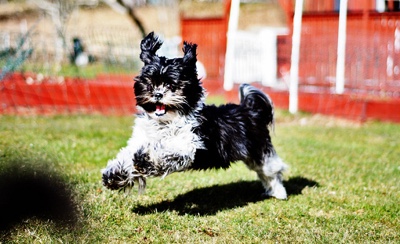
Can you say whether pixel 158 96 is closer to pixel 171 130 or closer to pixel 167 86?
pixel 167 86

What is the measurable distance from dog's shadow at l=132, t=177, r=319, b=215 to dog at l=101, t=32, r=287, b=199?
52 cm

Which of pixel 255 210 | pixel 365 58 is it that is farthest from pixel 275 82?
pixel 255 210

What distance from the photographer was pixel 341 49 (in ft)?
42.9

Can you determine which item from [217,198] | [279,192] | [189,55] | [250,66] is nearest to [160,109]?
[189,55]

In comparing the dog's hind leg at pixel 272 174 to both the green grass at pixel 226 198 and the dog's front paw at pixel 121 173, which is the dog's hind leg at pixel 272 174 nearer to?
the green grass at pixel 226 198

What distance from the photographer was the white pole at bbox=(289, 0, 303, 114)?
41.6 feet

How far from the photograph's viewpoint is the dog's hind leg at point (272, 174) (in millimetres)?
6191

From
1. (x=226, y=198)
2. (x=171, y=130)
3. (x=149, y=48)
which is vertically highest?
(x=149, y=48)

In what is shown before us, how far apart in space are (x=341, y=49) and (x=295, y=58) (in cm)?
107

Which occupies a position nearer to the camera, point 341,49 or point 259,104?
point 259,104

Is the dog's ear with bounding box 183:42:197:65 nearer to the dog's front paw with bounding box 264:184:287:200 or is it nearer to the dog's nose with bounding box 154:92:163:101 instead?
the dog's nose with bounding box 154:92:163:101

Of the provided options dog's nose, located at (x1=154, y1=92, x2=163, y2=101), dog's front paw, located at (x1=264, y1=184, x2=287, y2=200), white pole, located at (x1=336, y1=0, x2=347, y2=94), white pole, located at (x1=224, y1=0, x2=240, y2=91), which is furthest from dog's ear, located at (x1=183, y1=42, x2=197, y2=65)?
white pole, located at (x1=224, y1=0, x2=240, y2=91)

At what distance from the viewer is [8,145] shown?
8203 millimetres

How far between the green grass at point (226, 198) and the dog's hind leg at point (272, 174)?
137 millimetres
